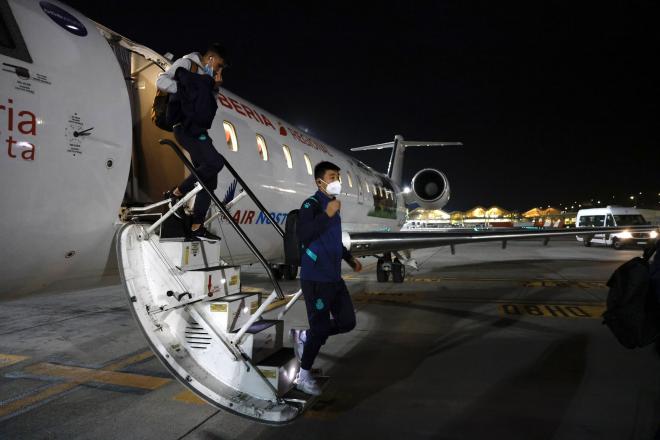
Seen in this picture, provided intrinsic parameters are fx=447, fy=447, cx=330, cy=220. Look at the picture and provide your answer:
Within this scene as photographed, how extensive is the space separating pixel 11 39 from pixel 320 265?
8.76 ft

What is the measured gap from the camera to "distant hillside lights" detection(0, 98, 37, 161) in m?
2.90

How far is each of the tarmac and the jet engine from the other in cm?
744

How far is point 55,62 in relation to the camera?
329 cm

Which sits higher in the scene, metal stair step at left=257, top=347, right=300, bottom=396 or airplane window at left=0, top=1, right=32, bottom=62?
airplane window at left=0, top=1, right=32, bottom=62

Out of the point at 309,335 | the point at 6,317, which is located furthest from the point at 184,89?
the point at 6,317

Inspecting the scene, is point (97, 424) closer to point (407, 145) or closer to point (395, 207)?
point (395, 207)

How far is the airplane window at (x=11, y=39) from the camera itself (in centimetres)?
301

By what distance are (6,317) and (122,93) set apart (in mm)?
5687

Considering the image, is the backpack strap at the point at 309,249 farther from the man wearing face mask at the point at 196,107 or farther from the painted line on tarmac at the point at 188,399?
the painted line on tarmac at the point at 188,399

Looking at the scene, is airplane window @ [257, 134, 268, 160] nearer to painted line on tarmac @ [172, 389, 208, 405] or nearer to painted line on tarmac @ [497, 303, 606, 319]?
painted line on tarmac @ [172, 389, 208, 405]

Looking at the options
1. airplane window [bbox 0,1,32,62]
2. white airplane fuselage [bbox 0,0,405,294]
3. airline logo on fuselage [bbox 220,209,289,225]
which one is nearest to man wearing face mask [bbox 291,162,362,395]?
white airplane fuselage [bbox 0,0,405,294]

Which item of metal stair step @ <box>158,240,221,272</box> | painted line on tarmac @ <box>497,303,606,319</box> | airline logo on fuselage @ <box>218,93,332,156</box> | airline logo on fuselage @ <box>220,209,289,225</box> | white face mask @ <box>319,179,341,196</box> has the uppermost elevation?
airline logo on fuselage @ <box>218,93,332,156</box>

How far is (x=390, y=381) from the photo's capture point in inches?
179

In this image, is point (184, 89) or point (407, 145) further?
point (407, 145)
